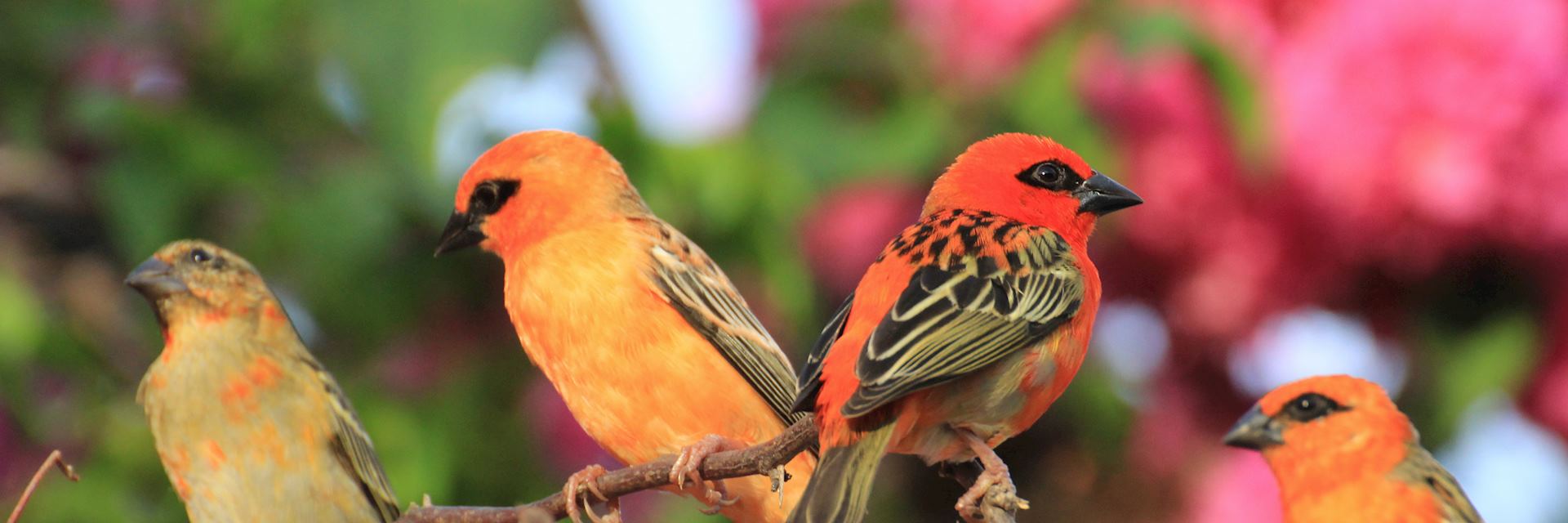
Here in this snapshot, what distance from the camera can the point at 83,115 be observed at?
538cm

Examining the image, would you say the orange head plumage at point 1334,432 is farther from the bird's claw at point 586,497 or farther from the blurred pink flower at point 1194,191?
the blurred pink flower at point 1194,191

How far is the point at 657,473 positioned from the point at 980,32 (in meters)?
3.45

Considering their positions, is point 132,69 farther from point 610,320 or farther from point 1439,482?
point 1439,482

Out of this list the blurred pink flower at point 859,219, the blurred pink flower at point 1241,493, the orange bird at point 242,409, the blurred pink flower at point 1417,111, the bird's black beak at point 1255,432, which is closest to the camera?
the orange bird at point 242,409

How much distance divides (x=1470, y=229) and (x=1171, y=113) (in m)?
0.88

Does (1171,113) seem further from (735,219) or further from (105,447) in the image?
(105,447)

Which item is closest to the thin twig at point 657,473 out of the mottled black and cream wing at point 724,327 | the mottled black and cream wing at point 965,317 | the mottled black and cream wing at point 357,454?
the mottled black and cream wing at point 965,317

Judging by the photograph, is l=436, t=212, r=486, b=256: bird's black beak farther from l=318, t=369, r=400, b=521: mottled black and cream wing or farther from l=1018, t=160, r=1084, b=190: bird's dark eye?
l=1018, t=160, r=1084, b=190: bird's dark eye

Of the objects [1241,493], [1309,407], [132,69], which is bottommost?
[1241,493]

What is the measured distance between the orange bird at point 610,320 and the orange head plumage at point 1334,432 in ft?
2.81

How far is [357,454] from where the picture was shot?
10.2 ft

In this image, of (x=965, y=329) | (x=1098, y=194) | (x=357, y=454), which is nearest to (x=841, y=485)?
(x=965, y=329)

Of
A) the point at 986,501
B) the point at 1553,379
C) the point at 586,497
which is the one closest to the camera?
the point at 986,501

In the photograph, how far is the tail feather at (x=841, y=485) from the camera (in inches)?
75.5
